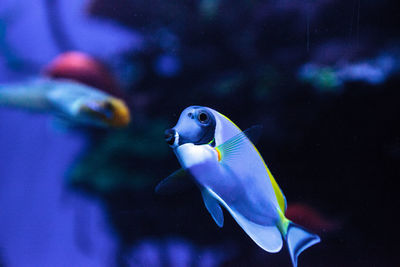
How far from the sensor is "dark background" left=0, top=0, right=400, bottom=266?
1.08 metres

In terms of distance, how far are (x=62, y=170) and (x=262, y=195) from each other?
930 mm

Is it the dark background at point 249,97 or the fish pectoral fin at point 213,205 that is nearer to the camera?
the fish pectoral fin at point 213,205

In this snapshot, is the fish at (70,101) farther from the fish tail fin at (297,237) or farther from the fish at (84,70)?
the fish tail fin at (297,237)

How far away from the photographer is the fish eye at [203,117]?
0.75 m

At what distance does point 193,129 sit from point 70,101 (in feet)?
2.25

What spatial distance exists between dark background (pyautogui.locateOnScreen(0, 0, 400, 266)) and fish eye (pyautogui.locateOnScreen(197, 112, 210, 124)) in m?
0.26

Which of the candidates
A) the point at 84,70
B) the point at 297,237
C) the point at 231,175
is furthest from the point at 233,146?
the point at 84,70

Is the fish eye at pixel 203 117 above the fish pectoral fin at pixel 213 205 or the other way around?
above

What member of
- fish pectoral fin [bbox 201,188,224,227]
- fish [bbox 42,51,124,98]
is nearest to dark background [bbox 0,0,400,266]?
fish [bbox 42,51,124,98]

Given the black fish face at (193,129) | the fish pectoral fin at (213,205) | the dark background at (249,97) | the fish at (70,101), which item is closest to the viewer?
the black fish face at (193,129)

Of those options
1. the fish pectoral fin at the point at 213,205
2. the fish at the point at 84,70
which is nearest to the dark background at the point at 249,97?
the fish at the point at 84,70

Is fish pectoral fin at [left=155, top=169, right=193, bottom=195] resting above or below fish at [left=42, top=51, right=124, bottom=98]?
below

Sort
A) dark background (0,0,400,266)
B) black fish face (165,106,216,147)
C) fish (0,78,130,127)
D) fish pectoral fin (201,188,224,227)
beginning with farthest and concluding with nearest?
1. fish (0,78,130,127)
2. dark background (0,0,400,266)
3. fish pectoral fin (201,188,224,227)
4. black fish face (165,106,216,147)

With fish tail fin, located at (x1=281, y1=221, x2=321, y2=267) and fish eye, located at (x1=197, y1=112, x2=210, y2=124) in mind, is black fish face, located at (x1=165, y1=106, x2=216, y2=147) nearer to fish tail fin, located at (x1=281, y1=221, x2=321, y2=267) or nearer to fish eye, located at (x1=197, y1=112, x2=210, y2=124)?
fish eye, located at (x1=197, y1=112, x2=210, y2=124)
